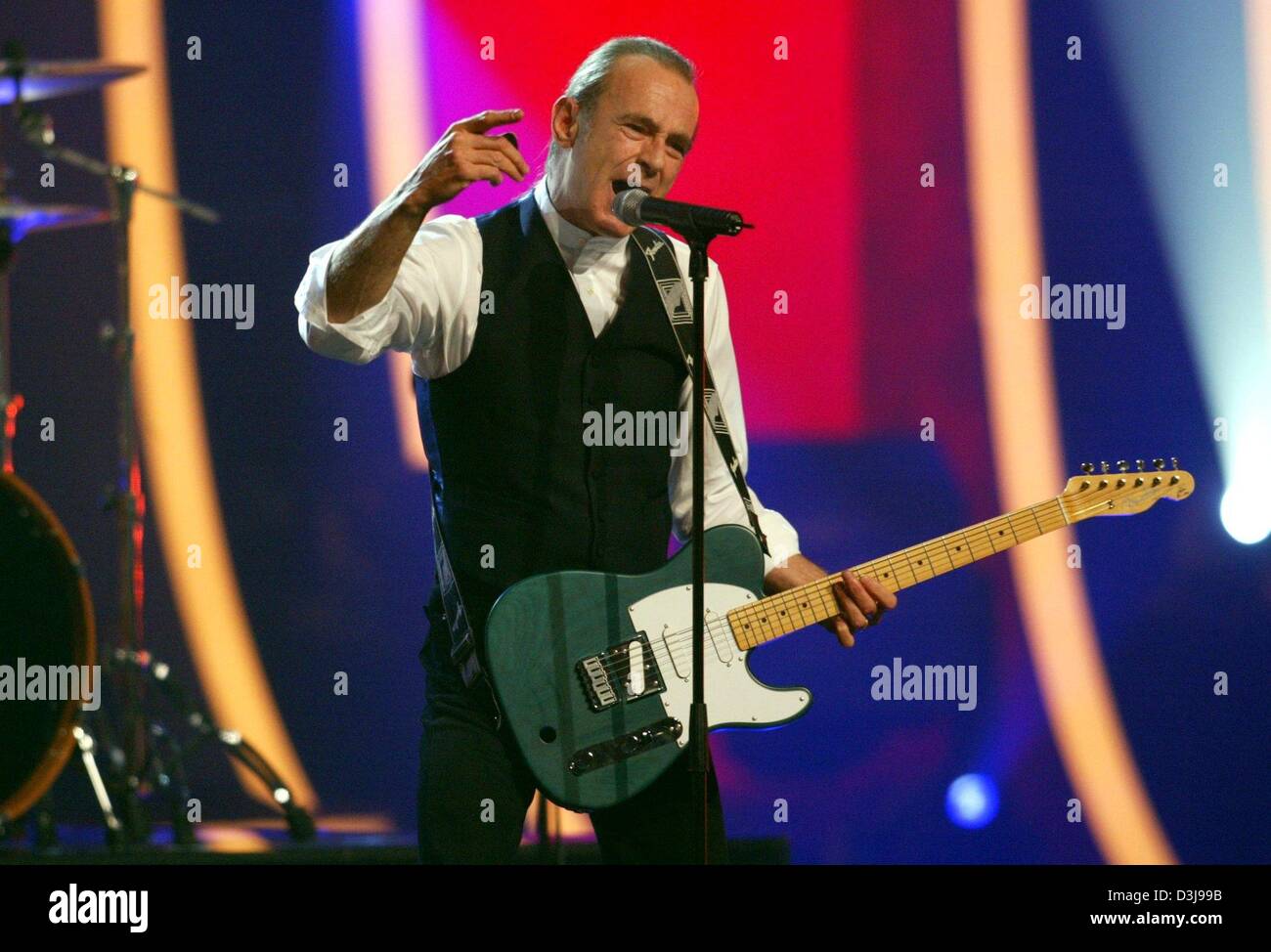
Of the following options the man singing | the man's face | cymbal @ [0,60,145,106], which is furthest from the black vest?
cymbal @ [0,60,145,106]

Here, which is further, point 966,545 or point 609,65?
point 966,545

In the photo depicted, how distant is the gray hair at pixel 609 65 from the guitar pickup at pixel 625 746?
3.90 feet

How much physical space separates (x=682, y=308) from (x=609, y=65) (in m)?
0.52

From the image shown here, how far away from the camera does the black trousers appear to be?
7.92ft

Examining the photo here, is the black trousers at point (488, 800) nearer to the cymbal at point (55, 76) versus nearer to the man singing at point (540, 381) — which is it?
the man singing at point (540, 381)

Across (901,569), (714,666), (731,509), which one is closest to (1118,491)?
(901,569)

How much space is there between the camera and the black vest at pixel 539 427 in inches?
102

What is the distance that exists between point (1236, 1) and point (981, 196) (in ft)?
2.98

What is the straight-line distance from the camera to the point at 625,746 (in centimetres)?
267

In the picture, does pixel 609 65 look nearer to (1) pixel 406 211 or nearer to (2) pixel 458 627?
(1) pixel 406 211

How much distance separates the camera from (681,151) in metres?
2.79

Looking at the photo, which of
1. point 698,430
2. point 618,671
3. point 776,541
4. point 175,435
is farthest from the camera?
point 175,435
